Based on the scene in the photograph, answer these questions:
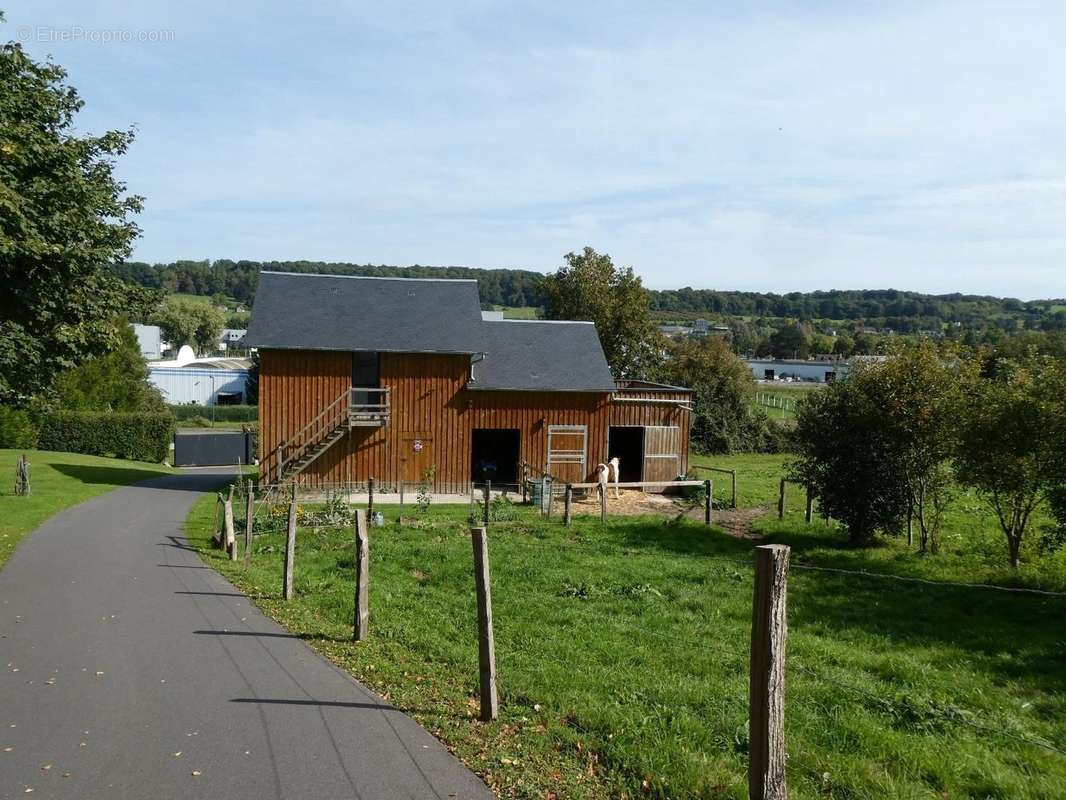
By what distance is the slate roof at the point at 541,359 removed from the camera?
29312 mm

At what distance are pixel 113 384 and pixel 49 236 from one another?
35.0 metres

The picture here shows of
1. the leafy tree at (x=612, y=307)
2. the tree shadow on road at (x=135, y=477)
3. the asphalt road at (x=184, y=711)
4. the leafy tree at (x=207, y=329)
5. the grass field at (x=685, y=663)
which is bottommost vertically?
the asphalt road at (x=184, y=711)

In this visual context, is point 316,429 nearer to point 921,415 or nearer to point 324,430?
point 324,430

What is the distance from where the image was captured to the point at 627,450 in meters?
32.8

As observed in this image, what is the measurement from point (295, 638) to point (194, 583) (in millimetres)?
4491

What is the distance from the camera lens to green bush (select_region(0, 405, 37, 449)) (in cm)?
3850

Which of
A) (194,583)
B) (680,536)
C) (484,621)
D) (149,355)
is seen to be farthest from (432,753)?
(149,355)

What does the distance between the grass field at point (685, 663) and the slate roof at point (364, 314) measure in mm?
11649

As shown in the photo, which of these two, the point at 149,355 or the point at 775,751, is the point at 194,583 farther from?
the point at 149,355

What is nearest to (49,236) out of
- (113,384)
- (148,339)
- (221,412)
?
(113,384)

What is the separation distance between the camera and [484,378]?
2938cm

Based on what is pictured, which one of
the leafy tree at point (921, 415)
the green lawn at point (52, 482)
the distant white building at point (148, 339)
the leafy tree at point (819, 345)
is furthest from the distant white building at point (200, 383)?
the leafy tree at point (819, 345)

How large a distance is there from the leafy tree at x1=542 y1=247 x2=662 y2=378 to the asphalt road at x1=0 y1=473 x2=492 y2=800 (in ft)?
122

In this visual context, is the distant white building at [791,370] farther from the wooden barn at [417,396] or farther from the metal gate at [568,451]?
the metal gate at [568,451]
